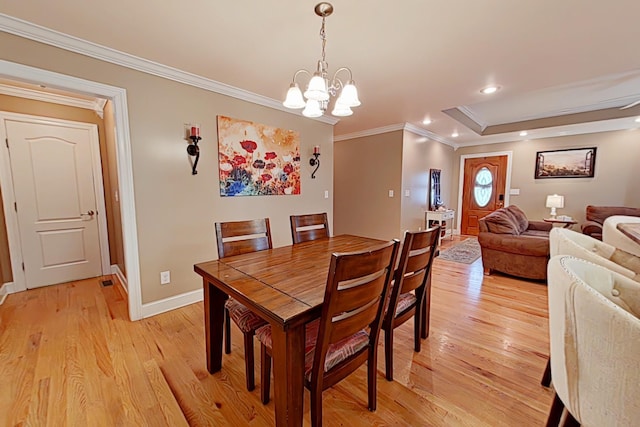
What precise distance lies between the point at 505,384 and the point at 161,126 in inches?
131

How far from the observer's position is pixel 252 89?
2904 millimetres

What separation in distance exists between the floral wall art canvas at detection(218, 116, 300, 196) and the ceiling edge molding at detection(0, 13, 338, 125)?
1.02 ft

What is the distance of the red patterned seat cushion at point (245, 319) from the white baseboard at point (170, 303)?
4.41 ft

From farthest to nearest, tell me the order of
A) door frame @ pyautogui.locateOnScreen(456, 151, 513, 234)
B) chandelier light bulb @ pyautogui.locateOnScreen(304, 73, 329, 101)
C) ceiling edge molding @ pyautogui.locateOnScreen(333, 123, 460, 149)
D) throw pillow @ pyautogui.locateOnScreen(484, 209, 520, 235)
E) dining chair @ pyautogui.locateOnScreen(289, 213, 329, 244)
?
door frame @ pyautogui.locateOnScreen(456, 151, 513, 234) → ceiling edge molding @ pyautogui.locateOnScreen(333, 123, 460, 149) → throw pillow @ pyautogui.locateOnScreen(484, 209, 520, 235) → dining chair @ pyautogui.locateOnScreen(289, 213, 329, 244) → chandelier light bulb @ pyautogui.locateOnScreen(304, 73, 329, 101)

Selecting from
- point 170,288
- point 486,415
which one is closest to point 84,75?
point 170,288

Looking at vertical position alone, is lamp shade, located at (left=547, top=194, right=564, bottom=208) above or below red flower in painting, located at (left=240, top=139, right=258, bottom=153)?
below

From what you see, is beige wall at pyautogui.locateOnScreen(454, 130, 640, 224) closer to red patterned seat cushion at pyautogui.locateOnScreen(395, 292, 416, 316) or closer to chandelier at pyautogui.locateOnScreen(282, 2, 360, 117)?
red patterned seat cushion at pyautogui.locateOnScreen(395, 292, 416, 316)

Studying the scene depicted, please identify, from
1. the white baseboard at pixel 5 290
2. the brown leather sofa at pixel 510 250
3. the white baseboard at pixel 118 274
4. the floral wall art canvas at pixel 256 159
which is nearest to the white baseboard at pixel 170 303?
the white baseboard at pixel 118 274

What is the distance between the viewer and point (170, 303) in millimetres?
2604

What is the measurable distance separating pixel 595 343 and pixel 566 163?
20.8 ft

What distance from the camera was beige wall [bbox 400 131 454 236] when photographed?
4.62 m

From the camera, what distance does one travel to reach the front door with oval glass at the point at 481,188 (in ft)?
19.9

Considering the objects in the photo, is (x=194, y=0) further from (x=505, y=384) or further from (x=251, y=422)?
(x=505, y=384)

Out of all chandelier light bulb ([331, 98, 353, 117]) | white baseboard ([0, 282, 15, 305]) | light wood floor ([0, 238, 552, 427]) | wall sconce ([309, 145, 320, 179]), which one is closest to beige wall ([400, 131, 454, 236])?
wall sconce ([309, 145, 320, 179])
